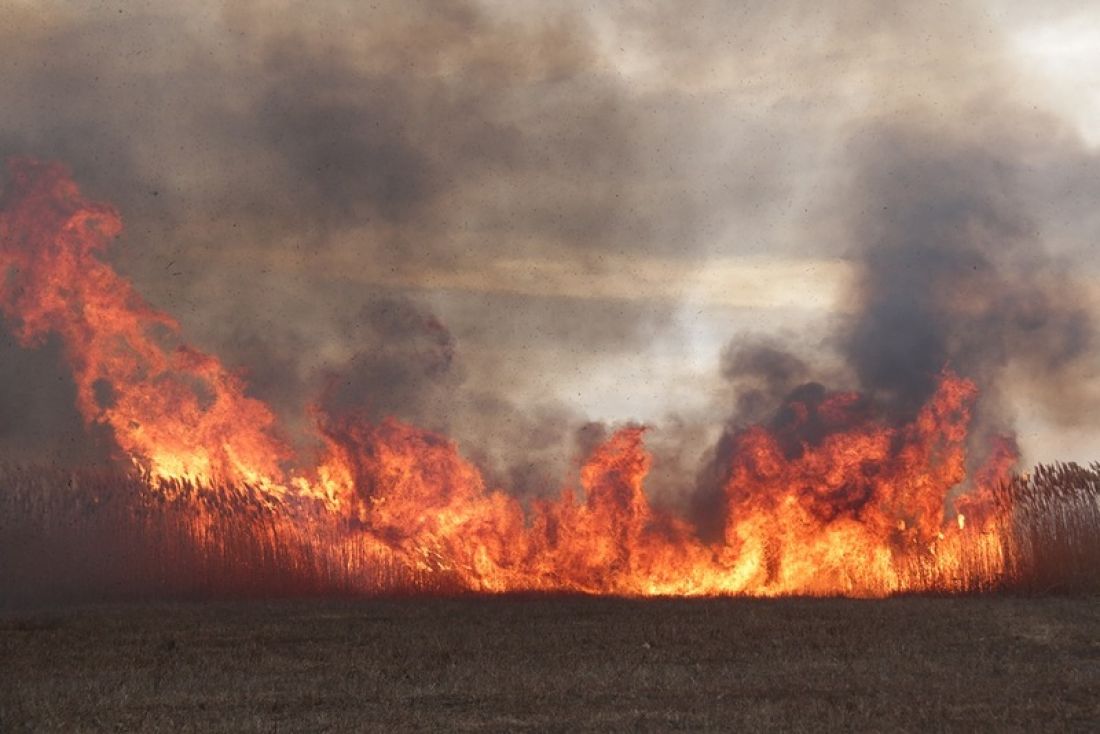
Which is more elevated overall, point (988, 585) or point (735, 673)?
point (988, 585)

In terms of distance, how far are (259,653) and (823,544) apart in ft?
74.4

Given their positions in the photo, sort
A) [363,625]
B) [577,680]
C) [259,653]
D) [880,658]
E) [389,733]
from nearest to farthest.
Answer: [389,733] < [577,680] < [880,658] < [259,653] < [363,625]

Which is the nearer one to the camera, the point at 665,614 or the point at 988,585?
the point at 665,614

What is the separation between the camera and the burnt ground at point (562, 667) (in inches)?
828

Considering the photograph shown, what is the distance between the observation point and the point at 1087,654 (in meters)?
28.5

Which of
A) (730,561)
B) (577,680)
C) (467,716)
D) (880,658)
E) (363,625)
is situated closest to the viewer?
(467,716)

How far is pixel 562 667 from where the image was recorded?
85.6 ft

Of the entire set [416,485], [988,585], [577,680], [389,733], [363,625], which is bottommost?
[389,733]

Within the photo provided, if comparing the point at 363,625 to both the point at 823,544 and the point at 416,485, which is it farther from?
the point at 823,544

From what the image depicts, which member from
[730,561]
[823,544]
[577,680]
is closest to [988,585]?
[823,544]

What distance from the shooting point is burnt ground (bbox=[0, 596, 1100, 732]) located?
2103 centimetres

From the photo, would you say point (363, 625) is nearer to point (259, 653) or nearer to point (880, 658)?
point (259, 653)

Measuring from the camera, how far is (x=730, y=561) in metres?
44.6

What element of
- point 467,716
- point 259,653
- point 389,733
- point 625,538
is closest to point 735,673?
point 467,716
